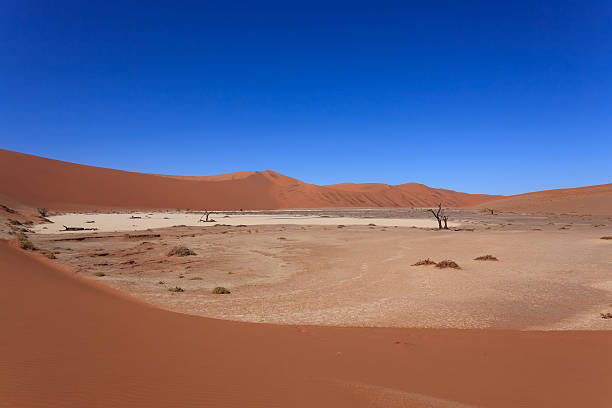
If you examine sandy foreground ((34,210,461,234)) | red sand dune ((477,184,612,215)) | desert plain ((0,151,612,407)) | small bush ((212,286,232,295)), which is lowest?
small bush ((212,286,232,295))

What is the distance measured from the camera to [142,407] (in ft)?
11.6

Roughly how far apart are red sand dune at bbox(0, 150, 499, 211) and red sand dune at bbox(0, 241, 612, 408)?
6340cm

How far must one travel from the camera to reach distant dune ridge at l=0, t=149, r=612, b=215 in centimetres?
7775

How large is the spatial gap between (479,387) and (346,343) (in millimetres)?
2179

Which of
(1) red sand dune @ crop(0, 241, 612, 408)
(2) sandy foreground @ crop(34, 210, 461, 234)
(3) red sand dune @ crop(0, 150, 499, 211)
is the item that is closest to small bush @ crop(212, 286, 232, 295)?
(1) red sand dune @ crop(0, 241, 612, 408)

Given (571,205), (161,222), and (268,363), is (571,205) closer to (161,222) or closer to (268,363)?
(161,222)

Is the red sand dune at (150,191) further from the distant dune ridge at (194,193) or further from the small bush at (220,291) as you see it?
the small bush at (220,291)

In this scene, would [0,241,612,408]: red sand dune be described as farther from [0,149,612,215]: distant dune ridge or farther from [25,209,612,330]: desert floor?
[0,149,612,215]: distant dune ridge

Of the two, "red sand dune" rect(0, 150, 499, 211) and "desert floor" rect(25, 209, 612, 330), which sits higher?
"red sand dune" rect(0, 150, 499, 211)

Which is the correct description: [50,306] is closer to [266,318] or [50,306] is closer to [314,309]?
[266,318]

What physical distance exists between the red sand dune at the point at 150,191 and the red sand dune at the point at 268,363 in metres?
63.4

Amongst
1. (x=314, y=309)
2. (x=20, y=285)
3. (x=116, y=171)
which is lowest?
(x=314, y=309)

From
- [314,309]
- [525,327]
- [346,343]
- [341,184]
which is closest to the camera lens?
[346,343]

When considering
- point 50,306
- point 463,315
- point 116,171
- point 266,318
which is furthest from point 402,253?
point 116,171
